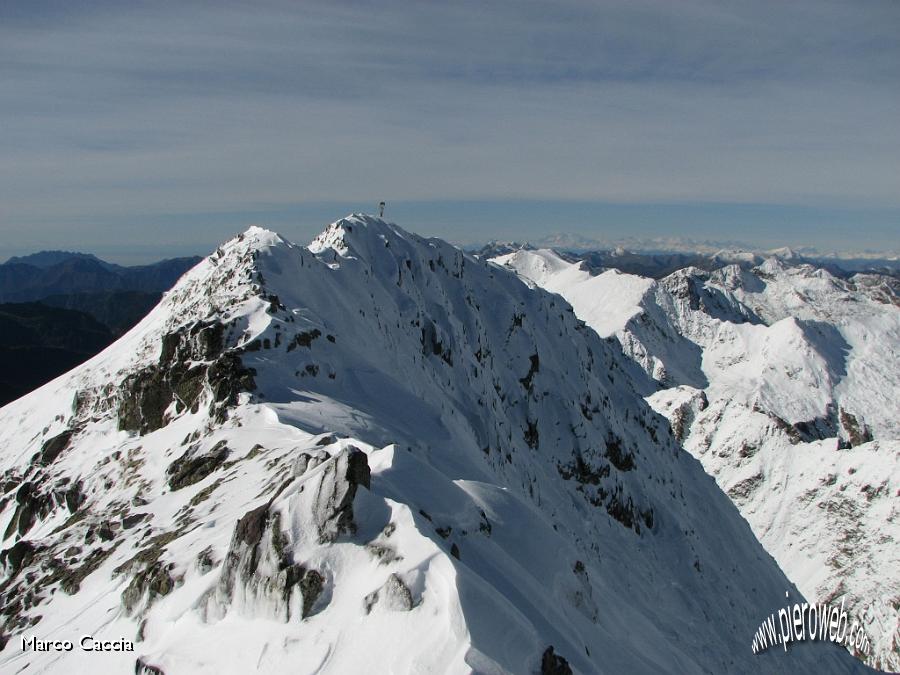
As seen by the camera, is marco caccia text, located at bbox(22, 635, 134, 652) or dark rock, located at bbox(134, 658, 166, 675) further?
marco caccia text, located at bbox(22, 635, 134, 652)

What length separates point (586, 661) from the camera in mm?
16453

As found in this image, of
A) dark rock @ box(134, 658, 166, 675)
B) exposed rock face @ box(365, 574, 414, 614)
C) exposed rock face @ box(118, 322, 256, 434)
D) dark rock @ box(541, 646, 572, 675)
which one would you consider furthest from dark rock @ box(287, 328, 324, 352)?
dark rock @ box(541, 646, 572, 675)

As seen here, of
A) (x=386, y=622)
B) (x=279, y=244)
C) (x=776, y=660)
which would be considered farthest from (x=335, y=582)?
(x=776, y=660)

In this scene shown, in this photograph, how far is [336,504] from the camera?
15.1m

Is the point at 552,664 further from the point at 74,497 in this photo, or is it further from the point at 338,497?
the point at 74,497

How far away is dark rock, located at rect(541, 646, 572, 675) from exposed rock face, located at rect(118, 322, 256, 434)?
69.5 ft

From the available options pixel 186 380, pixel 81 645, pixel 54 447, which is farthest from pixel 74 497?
pixel 81 645

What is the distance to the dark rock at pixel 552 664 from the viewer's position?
13133 mm

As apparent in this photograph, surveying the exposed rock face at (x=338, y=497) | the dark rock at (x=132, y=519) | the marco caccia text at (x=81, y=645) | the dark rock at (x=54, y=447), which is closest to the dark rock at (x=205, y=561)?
the marco caccia text at (x=81, y=645)

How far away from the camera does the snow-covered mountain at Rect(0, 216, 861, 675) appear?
13.9 m

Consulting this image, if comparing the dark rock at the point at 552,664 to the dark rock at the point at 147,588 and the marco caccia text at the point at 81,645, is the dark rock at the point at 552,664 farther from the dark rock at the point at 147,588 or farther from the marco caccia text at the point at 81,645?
the marco caccia text at the point at 81,645

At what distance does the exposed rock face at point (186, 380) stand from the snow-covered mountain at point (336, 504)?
0.50 ft

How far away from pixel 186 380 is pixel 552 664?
90.2 feet

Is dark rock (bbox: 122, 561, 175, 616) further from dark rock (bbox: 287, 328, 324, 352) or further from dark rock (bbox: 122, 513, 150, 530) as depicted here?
dark rock (bbox: 287, 328, 324, 352)
